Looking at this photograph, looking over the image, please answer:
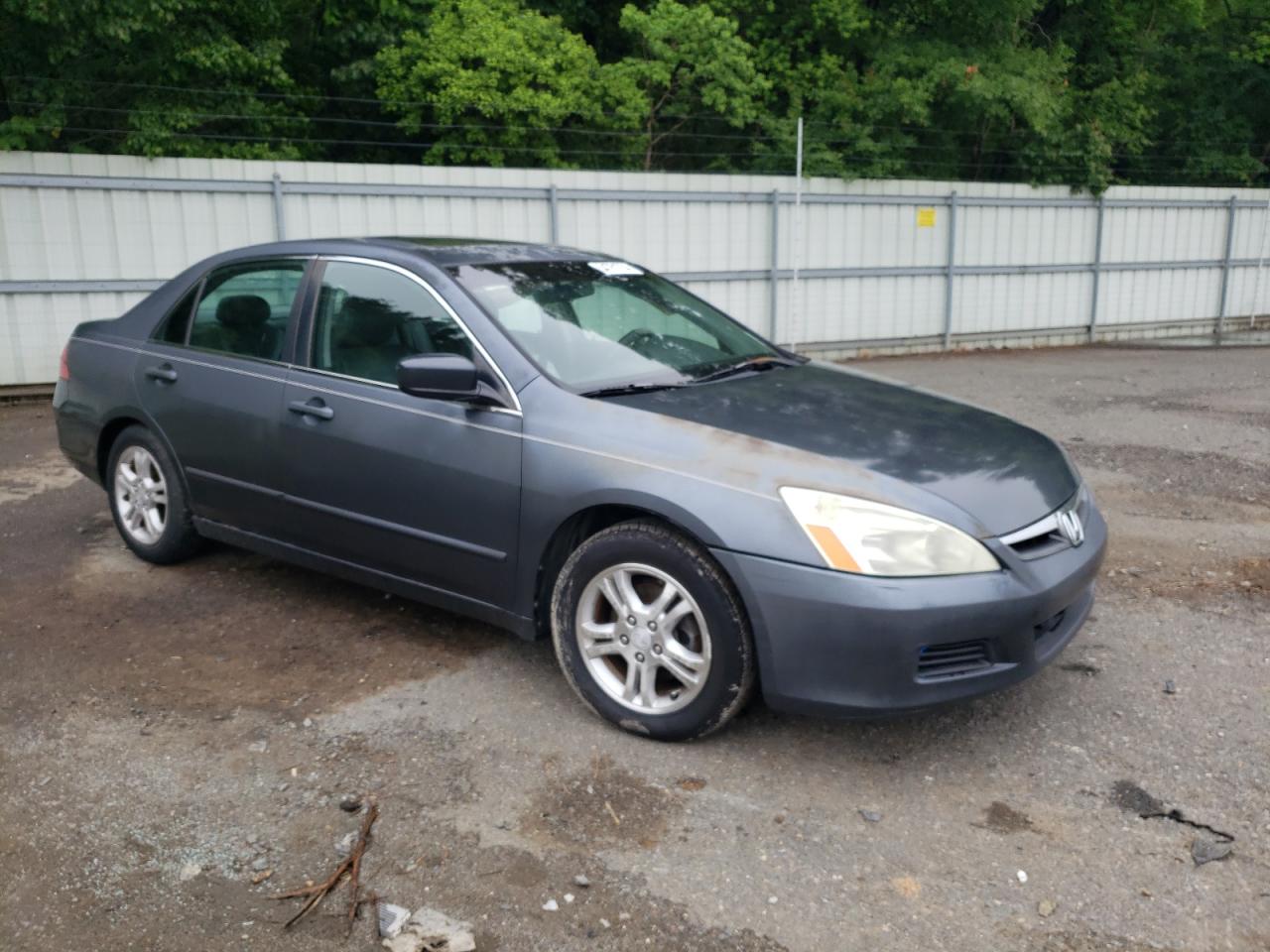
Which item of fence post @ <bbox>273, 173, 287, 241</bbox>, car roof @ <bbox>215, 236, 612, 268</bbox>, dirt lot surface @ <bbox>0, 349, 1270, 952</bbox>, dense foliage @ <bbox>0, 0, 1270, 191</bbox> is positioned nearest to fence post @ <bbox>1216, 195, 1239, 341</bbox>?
dense foliage @ <bbox>0, 0, 1270, 191</bbox>

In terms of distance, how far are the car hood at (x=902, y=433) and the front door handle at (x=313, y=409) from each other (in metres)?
1.24

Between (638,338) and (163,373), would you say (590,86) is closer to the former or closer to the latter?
(163,373)

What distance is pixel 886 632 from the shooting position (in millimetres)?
3320

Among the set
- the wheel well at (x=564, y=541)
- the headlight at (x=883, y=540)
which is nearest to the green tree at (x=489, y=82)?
the wheel well at (x=564, y=541)

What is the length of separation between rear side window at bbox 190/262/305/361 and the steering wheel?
1.41 metres

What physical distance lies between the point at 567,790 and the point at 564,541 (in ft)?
2.85

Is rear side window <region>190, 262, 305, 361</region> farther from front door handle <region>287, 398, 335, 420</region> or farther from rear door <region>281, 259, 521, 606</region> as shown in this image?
front door handle <region>287, 398, 335, 420</region>

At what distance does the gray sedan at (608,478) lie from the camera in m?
3.42

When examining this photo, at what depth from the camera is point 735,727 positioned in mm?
3875

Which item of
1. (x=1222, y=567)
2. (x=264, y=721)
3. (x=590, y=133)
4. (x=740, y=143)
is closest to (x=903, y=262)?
(x=740, y=143)

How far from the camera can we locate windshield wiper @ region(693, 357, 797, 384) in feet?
14.6

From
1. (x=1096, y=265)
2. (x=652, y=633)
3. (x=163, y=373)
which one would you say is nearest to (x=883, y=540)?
(x=652, y=633)

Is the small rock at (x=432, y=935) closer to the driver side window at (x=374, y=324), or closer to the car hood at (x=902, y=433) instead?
the car hood at (x=902, y=433)

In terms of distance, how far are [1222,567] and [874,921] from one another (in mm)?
3543
